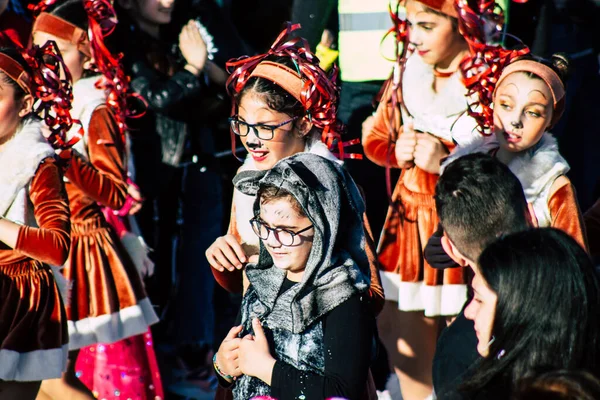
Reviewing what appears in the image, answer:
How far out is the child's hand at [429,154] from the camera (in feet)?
13.4

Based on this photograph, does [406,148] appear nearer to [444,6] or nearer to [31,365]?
[444,6]

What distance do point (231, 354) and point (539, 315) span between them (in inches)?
41.0

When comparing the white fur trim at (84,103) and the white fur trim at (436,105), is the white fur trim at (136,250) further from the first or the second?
the white fur trim at (436,105)

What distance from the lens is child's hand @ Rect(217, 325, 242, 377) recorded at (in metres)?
2.88

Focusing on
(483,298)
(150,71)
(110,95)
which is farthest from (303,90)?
(150,71)

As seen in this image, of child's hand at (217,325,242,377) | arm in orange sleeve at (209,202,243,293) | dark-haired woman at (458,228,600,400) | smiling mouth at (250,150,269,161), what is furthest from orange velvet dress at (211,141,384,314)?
dark-haired woman at (458,228,600,400)

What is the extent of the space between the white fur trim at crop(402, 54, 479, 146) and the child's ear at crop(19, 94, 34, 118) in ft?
5.08

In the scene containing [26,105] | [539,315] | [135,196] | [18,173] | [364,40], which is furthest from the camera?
[364,40]

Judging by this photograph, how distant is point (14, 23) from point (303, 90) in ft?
8.10

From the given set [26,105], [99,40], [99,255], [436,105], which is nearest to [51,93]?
[26,105]

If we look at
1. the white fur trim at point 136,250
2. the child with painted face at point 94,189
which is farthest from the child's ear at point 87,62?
the white fur trim at point 136,250

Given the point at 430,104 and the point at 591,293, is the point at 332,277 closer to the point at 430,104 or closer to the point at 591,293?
the point at 591,293

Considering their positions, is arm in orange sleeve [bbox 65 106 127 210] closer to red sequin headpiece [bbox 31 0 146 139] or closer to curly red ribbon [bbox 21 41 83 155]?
red sequin headpiece [bbox 31 0 146 139]

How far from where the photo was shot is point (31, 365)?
3.76 meters
